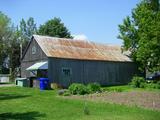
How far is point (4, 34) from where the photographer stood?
67.6 m

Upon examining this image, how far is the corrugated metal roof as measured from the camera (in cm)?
4050

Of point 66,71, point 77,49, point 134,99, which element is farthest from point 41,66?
point 134,99

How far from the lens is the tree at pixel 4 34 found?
64.0m

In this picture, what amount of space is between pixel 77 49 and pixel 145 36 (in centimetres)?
902

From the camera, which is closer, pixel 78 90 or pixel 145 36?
pixel 78 90

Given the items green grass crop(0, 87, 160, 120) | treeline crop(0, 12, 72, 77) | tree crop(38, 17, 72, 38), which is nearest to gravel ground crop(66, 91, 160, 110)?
green grass crop(0, 87, 160, 120)

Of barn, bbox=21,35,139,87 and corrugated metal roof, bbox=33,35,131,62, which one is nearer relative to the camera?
barn, bbox=21,35,139,87

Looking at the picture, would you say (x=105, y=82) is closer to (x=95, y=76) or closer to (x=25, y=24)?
(x=95, y=76)

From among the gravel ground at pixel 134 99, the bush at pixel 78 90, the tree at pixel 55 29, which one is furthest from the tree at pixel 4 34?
the gravel ground at pixel 134 99

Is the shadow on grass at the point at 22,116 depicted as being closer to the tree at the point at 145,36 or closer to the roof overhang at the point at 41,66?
the roof overhang at the point at 41,66

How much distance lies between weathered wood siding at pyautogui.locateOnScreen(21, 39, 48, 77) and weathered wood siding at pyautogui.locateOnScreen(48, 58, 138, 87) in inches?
79.4

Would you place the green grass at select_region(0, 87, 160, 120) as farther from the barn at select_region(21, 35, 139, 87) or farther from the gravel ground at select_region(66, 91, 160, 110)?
the barn at select_region(21, 35, 139, 87)

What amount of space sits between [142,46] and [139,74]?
7.45 metres

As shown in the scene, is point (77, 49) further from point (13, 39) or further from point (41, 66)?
point (13, 39)
